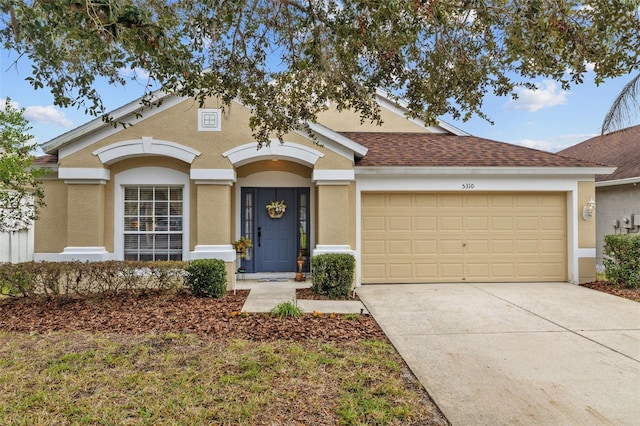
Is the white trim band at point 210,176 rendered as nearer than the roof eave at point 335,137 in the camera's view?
Yes

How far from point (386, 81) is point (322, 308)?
4130 millimetres

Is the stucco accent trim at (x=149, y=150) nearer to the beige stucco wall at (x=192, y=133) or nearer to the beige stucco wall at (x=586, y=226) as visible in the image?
the beige stucco wall at (x=192, y=133)

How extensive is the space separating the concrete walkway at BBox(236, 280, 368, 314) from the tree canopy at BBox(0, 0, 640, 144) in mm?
3195

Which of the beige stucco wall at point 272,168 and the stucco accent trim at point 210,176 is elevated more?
the beige stucco wall at point 272,168

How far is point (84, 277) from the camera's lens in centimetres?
784

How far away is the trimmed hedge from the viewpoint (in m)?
7.62

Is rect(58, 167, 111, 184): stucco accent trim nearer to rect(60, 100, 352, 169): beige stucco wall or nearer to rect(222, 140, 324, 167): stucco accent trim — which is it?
rect(60, 100, 352, 169): beige stucco wall

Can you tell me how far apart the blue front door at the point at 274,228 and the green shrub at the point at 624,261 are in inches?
302

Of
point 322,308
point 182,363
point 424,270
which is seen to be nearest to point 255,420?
point 182,363

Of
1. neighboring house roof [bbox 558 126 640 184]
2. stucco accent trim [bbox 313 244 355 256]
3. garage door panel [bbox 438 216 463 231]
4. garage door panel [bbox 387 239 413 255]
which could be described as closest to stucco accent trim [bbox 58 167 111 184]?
stucco accent trim [bbox 313 244 355 256]

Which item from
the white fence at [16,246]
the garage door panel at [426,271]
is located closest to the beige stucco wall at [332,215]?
the garage door panel at [426,271]

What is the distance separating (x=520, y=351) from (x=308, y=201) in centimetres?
672

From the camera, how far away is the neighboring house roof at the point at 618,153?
12.8 metres

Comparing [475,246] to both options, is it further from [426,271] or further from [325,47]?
[325,47]
